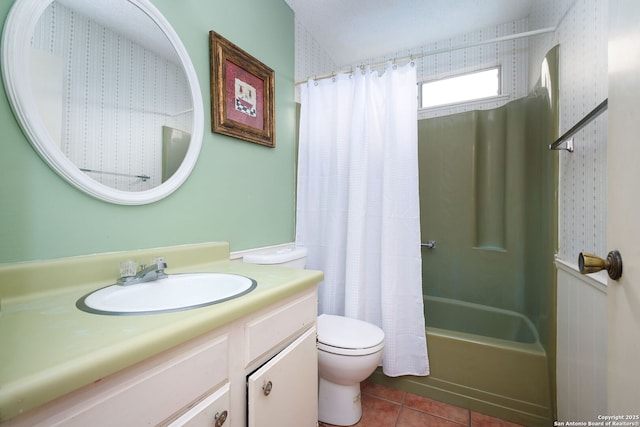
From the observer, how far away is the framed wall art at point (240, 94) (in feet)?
4.50

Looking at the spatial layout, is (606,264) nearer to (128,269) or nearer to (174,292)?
(174,292)

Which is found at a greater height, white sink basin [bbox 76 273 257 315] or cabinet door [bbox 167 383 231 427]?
white sink basin [bbox 76 273 257 315]

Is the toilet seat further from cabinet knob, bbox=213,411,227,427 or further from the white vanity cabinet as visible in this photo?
cabinet knob, bbox=213,411,227,427

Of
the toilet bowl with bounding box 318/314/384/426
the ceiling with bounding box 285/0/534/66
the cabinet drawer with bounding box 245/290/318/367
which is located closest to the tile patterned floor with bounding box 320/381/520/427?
the toilet bowl with bounding box 318/314/384/426

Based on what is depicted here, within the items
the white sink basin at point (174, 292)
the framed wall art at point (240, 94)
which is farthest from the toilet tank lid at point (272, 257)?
the framed wall art at point (240, 94)

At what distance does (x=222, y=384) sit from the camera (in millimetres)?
712

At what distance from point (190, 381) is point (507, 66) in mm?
2921

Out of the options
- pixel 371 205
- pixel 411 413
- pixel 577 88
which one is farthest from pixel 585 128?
pixel 411 413

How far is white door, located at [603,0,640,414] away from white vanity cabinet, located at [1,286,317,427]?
797 mm

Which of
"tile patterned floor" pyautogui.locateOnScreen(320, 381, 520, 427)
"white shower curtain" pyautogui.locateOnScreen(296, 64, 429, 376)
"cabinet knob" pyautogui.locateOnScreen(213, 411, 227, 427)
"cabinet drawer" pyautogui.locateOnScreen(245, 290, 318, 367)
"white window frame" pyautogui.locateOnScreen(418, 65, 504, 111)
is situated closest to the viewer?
"cabinet knob" pyautogui.locateOnScreen(213, 411, 227, 427)

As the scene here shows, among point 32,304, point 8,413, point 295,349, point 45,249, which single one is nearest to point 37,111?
point 45,249

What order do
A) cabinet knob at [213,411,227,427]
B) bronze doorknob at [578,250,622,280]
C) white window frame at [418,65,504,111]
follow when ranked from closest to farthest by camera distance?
bronze doorknob at [578,250,622,280], cabinet knob at [213,411,227,427], white window frame at [418,65,504,111]

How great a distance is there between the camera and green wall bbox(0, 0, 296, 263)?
805mm

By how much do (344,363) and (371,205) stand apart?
0.86 meters
